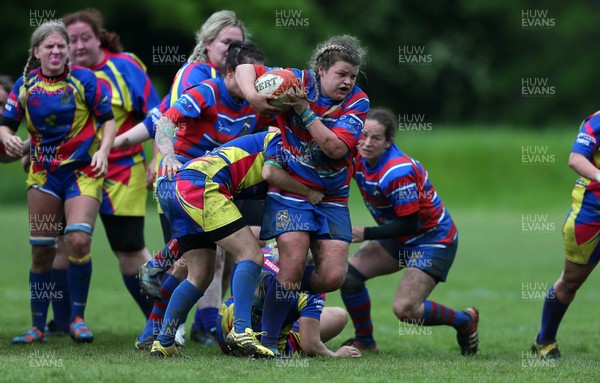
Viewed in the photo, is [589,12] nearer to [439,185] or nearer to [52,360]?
[439,185]

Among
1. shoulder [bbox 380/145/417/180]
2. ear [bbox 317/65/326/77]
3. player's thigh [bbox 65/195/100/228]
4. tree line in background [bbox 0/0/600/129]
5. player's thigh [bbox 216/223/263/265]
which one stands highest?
tree line in background [bbox 0/0/600/129]

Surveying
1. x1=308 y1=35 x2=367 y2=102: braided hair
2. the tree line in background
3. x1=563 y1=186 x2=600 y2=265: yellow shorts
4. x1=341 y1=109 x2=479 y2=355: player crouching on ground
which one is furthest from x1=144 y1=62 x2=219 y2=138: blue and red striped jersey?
the tree line in background

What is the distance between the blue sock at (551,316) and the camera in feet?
22.4

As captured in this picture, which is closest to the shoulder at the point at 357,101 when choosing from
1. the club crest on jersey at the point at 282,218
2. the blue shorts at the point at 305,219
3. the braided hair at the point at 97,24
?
the blue shorts at the point at 305,219

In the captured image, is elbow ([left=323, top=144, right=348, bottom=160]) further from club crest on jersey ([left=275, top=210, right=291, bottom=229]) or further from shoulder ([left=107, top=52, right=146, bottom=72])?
shoulder ([left=107, top=52, right=146, bottom=72])

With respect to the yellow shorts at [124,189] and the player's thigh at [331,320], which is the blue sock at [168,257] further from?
the yellow shorts at [124,189]

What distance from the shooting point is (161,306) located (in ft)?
20.7

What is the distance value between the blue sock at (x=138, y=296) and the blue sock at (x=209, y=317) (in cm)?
47

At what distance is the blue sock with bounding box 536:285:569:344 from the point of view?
22.4ft

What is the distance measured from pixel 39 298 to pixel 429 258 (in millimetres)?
2881

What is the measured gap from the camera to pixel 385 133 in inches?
267

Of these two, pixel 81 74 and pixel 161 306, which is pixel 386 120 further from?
pixel 81 74

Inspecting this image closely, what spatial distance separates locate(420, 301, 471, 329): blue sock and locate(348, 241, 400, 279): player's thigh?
0.46m

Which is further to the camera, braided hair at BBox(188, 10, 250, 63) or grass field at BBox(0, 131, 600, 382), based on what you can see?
braided hair at BBox(188, 10, 250, 63)
